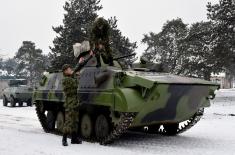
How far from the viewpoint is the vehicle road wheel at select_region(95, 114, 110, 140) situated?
34.1 ft

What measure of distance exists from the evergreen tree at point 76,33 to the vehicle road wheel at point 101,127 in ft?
84.5

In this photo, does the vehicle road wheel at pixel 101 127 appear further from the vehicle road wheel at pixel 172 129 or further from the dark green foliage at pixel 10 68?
the dark green foliage at pixel 10 68

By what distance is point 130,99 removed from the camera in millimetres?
9359

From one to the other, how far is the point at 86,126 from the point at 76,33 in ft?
93.0

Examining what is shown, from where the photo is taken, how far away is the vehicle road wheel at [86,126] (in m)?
11.1

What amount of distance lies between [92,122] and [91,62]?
149 cm

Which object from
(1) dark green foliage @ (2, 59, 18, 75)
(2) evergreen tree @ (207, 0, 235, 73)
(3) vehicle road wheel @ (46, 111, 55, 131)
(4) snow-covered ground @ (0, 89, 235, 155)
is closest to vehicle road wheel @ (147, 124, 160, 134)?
(4) snow-covered ground @ (0, 89, 235, 155)

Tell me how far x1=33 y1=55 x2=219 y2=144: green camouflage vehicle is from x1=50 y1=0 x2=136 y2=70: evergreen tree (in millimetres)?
25271

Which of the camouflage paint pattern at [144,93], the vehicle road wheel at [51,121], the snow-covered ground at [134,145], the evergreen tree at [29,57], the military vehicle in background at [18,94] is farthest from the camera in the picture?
the evergreen tree at [29,57]

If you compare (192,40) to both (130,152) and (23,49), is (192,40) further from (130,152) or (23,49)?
(23,49)

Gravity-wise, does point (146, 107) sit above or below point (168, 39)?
below

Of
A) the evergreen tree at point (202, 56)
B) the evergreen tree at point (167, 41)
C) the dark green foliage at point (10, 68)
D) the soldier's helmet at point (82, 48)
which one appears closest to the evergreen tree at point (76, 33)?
the evergreen tree at point (202, 56)

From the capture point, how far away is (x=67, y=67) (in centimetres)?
1039

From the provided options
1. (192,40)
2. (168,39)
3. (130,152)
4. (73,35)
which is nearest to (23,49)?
(168,39)
